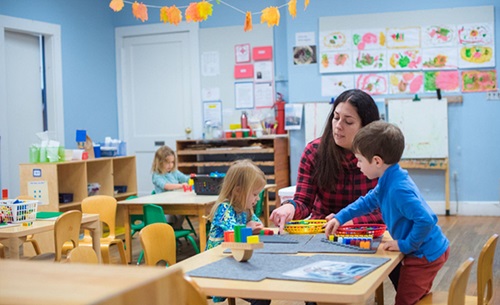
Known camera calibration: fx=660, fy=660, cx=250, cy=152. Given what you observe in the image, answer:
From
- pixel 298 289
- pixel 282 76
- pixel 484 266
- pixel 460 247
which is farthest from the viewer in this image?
pixel 282 76

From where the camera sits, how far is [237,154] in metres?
7.98

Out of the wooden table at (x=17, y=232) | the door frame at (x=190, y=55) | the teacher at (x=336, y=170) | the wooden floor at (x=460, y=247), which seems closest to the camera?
the teacher at (x=336, y=170)

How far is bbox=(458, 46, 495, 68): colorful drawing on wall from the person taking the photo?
7199 millimetres

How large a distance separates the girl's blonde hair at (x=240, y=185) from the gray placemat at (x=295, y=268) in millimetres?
843

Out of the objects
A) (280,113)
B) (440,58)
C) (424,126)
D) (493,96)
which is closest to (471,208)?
(424,126)

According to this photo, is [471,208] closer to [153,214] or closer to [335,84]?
[335,84]

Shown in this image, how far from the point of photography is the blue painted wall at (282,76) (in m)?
7.27

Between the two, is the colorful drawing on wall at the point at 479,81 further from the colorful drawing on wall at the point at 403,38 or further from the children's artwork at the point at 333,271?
the children's artwork at the point at 333,271

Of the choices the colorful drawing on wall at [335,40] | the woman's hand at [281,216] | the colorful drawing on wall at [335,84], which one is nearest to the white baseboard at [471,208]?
the colorful drawing on wall at [335,84]

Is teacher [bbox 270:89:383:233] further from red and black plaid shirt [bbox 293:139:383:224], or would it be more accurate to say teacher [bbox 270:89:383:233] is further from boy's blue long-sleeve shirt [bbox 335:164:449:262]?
boy's blue long-sleeve shirt [bbox 335:164:449:262]

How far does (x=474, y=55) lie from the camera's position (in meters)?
7.24

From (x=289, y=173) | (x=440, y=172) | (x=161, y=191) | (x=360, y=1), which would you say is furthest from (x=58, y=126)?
(x=440, y=172)

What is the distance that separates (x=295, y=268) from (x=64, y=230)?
2.11 meters

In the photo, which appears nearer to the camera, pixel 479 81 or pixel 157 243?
pixel 157 243
